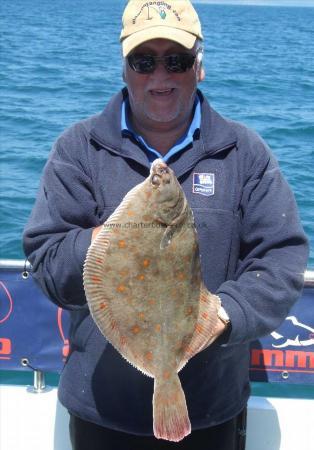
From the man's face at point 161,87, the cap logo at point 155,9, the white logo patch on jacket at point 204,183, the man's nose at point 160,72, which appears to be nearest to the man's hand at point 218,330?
the white logo patch on jacket at point 204,183

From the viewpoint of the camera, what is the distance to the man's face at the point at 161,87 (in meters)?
2.72

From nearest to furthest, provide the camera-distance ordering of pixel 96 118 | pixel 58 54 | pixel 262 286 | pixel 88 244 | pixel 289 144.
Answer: pixel 88 244 < pixel 262 286 < pixel 96 118 < pixel 289 144 < pixel 58 54

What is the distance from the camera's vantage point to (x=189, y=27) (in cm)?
278

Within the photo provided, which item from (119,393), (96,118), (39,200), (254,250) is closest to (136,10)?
(96,118)

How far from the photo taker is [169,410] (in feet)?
8.19

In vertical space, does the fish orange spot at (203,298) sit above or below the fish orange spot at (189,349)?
above

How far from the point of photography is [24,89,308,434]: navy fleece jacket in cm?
273

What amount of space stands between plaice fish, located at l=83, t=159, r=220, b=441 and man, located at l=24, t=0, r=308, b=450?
204 mm

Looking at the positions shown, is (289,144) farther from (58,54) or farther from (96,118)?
(58,54)

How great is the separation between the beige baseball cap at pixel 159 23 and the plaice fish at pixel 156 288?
1.90 ft

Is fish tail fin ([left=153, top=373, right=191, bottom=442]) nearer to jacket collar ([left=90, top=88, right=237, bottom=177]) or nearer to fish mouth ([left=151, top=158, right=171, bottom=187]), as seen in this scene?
fish mouth ([left=151, top=158, right=171, bottom=187])

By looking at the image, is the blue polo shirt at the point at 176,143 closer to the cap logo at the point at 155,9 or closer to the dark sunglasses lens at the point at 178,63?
the dark sunglasses lens at the point at 178,63

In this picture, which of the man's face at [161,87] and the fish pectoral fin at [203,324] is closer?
the fish pectoral fin at [203,324]

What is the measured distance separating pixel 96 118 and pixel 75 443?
1.29 metres
